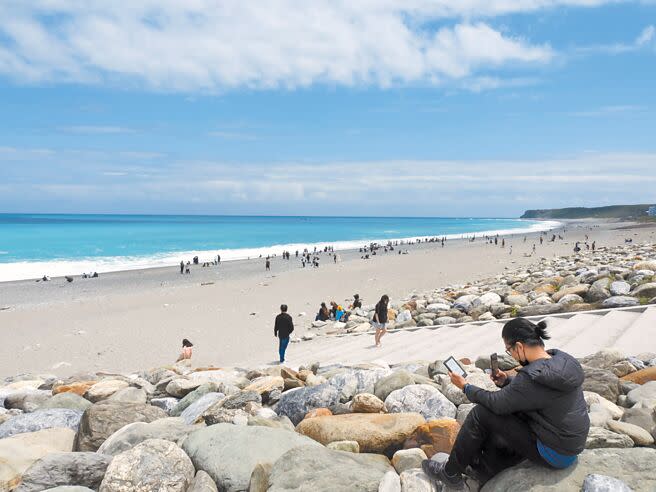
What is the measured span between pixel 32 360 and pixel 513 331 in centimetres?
1713

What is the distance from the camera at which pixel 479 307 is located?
15.7m

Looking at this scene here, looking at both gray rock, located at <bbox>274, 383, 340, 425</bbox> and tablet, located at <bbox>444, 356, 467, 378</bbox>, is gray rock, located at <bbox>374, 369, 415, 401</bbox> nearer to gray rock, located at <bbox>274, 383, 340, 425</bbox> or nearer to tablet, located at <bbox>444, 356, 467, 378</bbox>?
gray rock, located at <bbox>274, 383, 340, 425</bbox>

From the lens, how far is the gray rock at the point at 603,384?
5.82 m

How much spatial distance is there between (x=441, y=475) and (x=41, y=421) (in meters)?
4.83

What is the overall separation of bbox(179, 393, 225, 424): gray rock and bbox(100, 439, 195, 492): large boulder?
1.54 meters

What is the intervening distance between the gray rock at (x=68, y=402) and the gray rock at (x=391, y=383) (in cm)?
396

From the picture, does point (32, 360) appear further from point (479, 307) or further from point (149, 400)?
point (479, 307)

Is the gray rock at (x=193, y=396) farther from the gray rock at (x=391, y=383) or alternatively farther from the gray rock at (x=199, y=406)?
the gray rock at (x=391, y=383)

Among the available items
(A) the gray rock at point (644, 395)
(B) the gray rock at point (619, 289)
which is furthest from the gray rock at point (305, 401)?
(B) the gray rock at point (619, 289)

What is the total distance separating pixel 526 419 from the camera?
3748mm

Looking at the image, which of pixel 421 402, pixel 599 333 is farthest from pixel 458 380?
pixel 599 333

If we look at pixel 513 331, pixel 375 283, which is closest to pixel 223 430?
pixel 513 331

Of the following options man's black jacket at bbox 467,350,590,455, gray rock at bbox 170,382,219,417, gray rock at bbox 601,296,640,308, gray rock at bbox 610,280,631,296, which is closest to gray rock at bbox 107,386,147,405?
gray rock at bbox 170,382,219,417

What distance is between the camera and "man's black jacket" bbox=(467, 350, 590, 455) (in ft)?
11.6
